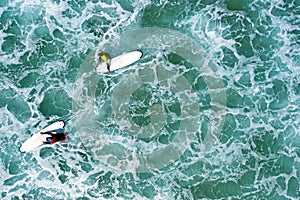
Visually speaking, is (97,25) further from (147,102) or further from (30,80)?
(147,102)

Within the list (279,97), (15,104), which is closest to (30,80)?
(15,104)

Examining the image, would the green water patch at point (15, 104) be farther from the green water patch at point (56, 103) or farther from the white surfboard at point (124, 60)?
the white surfboard at point (124, 60)

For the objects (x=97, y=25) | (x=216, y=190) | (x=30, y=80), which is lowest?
(x=216, y=190)

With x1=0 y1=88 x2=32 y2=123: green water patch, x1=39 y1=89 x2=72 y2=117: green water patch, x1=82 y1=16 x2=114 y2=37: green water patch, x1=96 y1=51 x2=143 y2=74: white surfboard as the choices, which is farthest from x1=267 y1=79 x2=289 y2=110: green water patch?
x1=0 y1=88 x2=32 y2=123: green water patch

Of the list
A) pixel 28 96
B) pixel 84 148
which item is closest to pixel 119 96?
pixel 84 148

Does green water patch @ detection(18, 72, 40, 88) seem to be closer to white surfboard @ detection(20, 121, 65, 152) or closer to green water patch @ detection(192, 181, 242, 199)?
white surfboard @ detection(20, 121, 65, 152)

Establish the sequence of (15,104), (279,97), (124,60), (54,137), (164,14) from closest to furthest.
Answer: (124,60) < (54,137) < (279,97) < (15,104) < (164,14)

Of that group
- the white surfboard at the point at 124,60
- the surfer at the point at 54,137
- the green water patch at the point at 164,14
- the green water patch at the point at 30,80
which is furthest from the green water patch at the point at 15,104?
the green water patch at the point at 164,14

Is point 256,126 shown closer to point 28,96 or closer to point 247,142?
point 247,142
